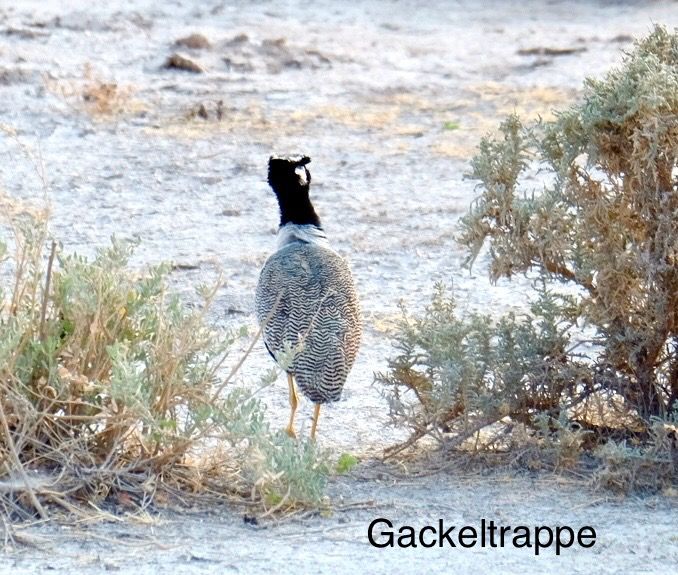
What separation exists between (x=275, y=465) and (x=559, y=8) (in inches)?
613

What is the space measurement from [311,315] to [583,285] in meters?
1.07

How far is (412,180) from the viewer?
1106 cm

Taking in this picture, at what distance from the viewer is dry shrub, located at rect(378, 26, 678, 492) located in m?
5.51

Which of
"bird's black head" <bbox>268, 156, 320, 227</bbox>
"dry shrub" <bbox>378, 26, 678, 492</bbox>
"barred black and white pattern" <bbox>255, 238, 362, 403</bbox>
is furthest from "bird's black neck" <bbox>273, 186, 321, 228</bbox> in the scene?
"dry shrub" <bbox>378, 26, 678, 492</bbox>

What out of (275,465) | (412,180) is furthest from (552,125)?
(412,180)

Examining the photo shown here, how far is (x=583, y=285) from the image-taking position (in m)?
5.84

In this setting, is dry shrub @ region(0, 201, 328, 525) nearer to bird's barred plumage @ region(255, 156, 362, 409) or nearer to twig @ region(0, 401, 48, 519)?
twig @ region(0, 401, 48, 519)

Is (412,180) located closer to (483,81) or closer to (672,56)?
(483,81)

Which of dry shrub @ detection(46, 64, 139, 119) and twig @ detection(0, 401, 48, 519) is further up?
dry shrub @ detection(46, 64, 139, 119)

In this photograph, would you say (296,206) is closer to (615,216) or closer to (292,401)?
(292,401)

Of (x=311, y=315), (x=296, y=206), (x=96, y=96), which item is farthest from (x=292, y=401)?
(x=96, y=96)

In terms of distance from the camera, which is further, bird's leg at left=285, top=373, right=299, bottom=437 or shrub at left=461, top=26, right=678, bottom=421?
bird's leg at left=285, top=373, right=299, bottom=437

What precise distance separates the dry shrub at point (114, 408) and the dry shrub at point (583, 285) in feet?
2.80

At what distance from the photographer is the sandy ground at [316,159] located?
4.95 meters
